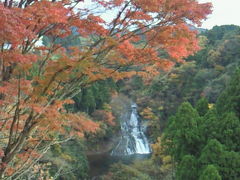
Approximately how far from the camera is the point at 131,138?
27703 millimetres

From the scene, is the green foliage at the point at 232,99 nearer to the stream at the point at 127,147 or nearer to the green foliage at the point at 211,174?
the green foliage at the point at 211,174

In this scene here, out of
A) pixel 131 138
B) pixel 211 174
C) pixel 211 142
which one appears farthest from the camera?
pixel 131 138

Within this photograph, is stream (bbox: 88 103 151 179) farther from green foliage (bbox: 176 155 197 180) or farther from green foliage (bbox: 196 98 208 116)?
green foliage (bbox: 176 155 197 180)

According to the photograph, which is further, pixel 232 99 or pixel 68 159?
pixel 68 159

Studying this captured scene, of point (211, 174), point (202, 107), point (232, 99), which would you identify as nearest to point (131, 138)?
point (202, 107)

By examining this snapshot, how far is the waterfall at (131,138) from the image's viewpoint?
26072 millimetres

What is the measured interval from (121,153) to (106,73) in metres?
21.7

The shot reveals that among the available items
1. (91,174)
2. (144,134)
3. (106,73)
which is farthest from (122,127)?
(106,73)

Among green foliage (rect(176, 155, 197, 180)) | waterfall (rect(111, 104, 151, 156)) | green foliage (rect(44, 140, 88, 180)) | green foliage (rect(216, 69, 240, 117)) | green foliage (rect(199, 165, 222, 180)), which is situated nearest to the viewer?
green foliage (rect(199, 165, 222, 180))

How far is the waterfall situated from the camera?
26.1m

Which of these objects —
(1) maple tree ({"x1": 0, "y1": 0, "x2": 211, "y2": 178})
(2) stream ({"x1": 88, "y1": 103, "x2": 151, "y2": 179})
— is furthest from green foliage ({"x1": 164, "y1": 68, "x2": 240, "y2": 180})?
(2) stream ({"x1": 88, "y1": 103, "x2": 151, "y2": 179})

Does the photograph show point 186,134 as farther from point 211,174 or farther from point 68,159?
point 68,159

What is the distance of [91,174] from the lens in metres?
19.2

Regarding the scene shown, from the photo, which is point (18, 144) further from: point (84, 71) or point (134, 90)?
point (134, 90)
